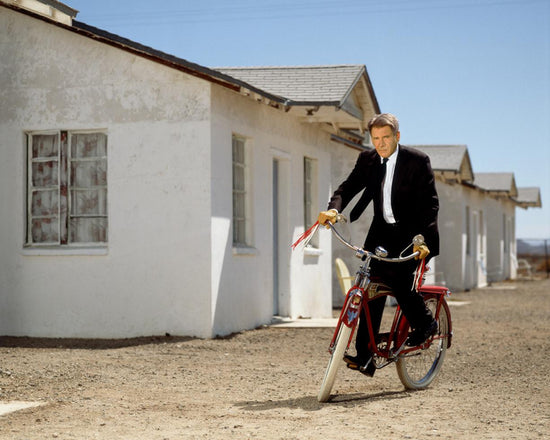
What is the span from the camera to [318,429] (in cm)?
541

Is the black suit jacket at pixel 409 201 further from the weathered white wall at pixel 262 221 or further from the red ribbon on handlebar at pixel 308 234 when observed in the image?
the weathered white wall at pixel 262 221

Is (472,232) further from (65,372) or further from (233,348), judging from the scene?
(65,372)

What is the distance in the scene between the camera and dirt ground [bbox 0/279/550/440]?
18.0 feet

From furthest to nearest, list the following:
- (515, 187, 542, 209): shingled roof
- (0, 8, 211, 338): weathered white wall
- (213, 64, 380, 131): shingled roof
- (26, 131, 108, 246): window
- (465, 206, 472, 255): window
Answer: (515, 187, 542, 209): shingled roof < (465, 206, 472, 255): window < (213, 64, 380, 131): shingled roof < (26, 131, 108, 246): window < (0, 8, 211, 338): weathered white wall

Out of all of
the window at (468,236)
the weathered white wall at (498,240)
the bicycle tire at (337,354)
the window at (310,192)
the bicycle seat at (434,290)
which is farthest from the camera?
the weathered white wall at (498,240)

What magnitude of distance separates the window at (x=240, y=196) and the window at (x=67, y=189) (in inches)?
70.3

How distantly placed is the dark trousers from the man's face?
1.66 feet

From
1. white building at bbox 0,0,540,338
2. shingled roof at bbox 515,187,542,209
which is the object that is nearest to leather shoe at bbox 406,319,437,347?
white building at bbox 0,0,540,338

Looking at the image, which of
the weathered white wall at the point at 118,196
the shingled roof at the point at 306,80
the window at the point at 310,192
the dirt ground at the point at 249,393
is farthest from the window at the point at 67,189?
the window at the point at 310,192

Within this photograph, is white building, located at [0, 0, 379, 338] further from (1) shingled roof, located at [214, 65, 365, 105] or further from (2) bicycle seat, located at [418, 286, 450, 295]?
(2) bicycle seat, located at [418, 286, 450, 295]

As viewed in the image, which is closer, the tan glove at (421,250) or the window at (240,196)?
the tan glove at (421,250)

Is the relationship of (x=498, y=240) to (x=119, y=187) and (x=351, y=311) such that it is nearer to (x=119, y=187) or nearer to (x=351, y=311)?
(x=119, y=187)

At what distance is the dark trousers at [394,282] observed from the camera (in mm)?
6438

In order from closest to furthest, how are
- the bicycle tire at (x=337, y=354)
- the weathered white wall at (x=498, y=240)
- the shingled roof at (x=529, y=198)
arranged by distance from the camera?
the bicycle tire at (x=337, y=354) → the weathered white wall at (x=498, y=240) → the shingled roof at (x=529, y=198)
